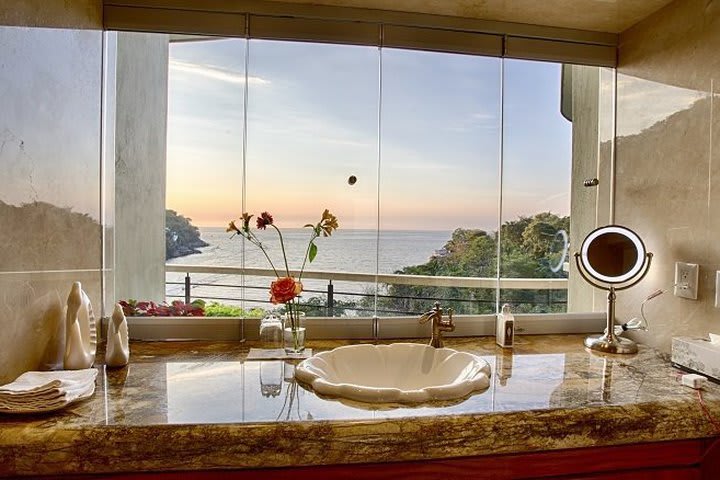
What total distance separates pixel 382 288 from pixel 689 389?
119 centimetres

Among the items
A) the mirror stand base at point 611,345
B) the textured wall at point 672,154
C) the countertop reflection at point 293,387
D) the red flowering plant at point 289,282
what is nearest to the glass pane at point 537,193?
the textured wall at point 672,154

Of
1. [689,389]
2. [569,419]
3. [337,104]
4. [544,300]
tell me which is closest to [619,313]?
[544,300]

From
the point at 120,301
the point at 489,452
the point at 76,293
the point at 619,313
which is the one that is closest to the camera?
the point at 489,452

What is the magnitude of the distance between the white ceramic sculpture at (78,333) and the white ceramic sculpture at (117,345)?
5 centimetres

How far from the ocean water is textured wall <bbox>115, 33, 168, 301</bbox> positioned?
0.38ft

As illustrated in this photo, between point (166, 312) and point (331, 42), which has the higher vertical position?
point (331, 42)

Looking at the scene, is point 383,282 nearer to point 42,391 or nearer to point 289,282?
point 289,282

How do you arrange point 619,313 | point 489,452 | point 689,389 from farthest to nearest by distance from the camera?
point 619,313 < point 689,389 < point 489,452

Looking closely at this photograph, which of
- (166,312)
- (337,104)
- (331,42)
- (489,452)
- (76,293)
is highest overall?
(331,42)

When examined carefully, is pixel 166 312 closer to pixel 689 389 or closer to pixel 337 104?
pixel 337 104

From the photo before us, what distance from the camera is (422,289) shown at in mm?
2178

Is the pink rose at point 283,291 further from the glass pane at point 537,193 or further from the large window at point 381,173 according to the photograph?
the glass pane at point 537,193

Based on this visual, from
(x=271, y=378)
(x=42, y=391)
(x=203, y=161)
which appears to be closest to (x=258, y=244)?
(x=203, y=161)

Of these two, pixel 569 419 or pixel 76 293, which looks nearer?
pixel 569 419
